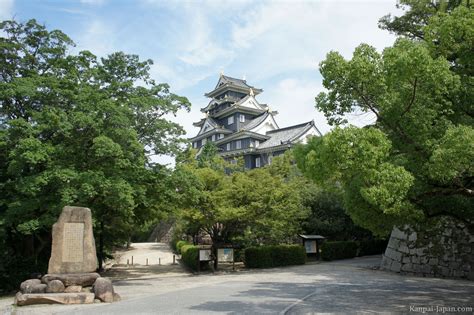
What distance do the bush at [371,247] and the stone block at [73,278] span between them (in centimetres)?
1957

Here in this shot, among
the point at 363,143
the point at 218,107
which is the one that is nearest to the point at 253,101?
the point at 218,107

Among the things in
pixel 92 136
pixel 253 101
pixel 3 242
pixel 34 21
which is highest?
pixel 253 101

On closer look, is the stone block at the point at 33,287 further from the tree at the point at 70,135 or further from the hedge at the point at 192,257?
the hedge at the point at 192,257

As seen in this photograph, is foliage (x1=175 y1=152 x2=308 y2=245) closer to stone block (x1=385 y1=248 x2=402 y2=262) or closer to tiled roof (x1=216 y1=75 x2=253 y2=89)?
stone block (x1=385 y1=248 x2=402 y2=262)

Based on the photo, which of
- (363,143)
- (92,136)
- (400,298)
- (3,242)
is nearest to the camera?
(363,143)

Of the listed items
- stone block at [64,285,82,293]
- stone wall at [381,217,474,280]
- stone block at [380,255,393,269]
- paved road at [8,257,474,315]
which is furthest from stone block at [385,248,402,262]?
stone block at [64,285,82,293]

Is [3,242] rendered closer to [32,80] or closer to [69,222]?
[69,222]

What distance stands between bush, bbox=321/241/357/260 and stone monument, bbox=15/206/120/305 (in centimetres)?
1555

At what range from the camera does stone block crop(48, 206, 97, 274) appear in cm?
1178

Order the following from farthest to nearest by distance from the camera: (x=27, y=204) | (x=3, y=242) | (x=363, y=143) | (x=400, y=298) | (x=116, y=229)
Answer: (x=116, y=229) < (x=3, y=242) < (x=27, y=204) < (x=400, y=298) < (x=363, y=143)

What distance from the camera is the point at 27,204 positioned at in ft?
43.4

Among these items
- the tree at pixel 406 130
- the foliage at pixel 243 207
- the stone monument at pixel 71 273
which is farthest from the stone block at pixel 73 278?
the tree at pixel 406 130

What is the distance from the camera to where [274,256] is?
2177 centimetres

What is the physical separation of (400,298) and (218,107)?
47135 mm
